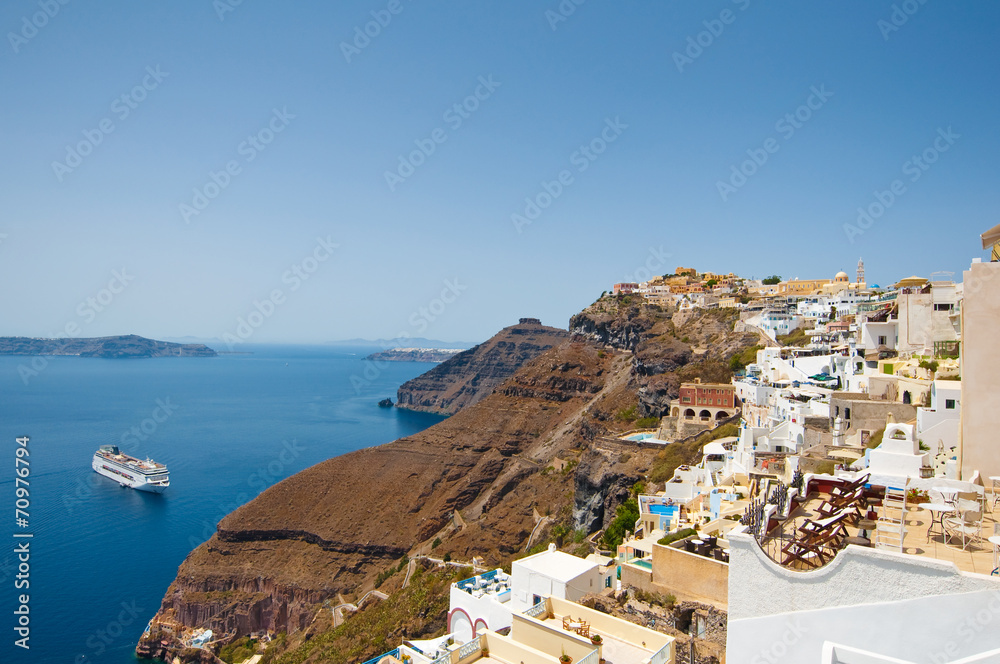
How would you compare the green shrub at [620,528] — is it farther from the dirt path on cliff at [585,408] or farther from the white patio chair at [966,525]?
the dirt path on cliff at [585,408]

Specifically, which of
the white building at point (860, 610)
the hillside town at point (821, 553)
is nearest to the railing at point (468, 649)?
the hillside town at point (821, 553)

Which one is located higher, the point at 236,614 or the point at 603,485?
the point at 603,485

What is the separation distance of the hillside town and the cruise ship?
53.8m

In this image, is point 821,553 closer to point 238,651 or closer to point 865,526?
point 865,526

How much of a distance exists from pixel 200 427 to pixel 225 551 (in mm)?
60863

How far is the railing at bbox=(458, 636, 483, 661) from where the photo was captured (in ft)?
32.9

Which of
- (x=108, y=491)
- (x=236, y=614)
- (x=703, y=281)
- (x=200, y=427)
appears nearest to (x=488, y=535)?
(x=236, y=614)

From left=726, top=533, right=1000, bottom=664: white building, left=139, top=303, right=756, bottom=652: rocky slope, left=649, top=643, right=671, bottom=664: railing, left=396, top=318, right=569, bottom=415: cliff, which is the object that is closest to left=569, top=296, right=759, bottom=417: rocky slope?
left=139, top=303, right=756, bottom=652: rocky slope

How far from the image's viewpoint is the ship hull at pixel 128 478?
206ft

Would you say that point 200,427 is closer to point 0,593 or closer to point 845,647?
point 0,593

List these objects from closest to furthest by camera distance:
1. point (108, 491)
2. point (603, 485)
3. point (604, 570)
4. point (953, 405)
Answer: point (953, 405) < point (604, 570) < point (603, 485) < point (108, 491)

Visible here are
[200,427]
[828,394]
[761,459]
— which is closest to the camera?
[761,459]

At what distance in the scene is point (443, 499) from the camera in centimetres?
5400

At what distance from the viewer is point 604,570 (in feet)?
56.7
